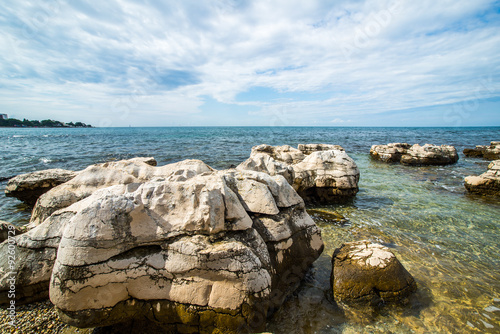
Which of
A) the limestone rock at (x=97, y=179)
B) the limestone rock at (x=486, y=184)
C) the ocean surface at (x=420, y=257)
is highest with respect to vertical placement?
the limestone rock at (x=97, y=179)

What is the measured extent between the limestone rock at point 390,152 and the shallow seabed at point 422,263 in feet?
26.1

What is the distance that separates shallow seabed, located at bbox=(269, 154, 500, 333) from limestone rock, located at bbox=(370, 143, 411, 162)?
794cm

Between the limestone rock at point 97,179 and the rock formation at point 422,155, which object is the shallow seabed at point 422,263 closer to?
the limestone rock at point 97,179

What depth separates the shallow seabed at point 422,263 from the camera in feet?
11.1

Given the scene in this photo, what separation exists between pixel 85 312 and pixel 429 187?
43.1 ft

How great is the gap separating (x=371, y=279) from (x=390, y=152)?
17.1m

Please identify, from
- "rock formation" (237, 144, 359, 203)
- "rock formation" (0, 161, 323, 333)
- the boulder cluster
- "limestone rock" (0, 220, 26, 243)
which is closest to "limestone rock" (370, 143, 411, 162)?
"rock formation" (237, 144, 359, 203)

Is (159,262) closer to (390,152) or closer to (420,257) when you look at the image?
(420,257)

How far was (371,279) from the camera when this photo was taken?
12.2ft

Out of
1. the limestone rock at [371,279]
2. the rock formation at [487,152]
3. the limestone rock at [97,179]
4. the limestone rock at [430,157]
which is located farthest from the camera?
the rock formation at [487,152]

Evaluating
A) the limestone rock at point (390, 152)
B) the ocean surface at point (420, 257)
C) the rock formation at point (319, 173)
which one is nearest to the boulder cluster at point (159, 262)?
the ocean surface at point (420, 257)

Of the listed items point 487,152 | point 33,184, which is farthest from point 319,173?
point 487,152

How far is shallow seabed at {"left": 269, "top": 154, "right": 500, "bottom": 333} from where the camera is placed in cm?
340

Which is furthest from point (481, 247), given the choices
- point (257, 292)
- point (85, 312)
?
point (85, 312)
